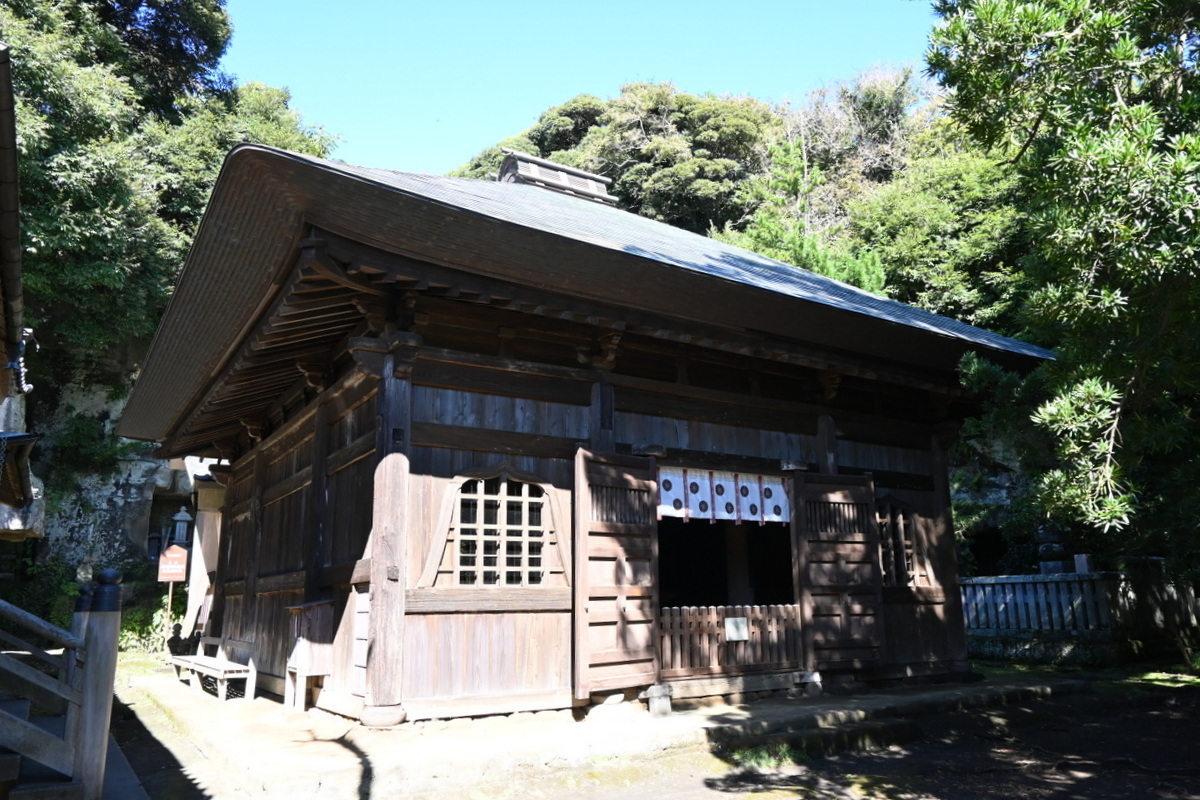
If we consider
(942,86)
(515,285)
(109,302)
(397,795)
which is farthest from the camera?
(109,302)

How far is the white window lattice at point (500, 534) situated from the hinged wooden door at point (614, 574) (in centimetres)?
44

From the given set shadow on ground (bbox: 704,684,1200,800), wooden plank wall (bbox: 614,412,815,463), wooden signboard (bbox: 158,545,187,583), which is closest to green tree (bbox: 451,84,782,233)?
wooden signboard (bbox: 158,545,187,583)

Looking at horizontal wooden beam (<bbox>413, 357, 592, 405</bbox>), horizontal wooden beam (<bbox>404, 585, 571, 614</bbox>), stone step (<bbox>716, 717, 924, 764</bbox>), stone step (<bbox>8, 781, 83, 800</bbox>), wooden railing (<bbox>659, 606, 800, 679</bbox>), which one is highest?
horizontal wooden beam (<bbox>413, 357, 592, 405</bbox>)

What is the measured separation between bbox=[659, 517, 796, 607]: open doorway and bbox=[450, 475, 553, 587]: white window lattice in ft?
18.9

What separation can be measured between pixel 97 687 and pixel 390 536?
8.17 feet

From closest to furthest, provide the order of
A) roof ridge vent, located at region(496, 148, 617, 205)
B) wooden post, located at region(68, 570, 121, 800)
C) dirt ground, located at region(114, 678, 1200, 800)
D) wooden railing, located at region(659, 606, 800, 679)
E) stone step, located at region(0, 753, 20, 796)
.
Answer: stone step, located at region(0, 753, 20, 796) < wooden post, located at region(68, 570, 121, 800) < dirt ground, located at region(114, 678, 1200, 800) < wooden railing, located at region(659, 606, 800, 679) < roof ridge vent, located at region(496, 148, 617, 205)

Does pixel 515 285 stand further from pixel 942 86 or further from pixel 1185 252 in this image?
pixel 1185 252

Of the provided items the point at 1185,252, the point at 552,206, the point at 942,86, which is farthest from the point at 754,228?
the point at 1185,252

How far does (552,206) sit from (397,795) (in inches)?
314

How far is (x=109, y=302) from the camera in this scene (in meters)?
19.8

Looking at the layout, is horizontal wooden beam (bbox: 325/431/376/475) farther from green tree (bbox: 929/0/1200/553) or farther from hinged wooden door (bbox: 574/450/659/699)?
green tree (bbox: 929/0/1200/553)

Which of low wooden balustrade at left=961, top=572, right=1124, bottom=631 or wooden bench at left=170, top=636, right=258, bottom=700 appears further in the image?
low wooden balustrade at left=961, top=572, right=1124, bottom=631

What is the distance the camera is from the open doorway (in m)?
12.8

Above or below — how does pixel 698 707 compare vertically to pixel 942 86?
below
